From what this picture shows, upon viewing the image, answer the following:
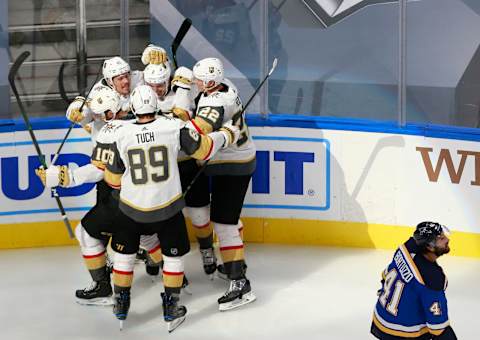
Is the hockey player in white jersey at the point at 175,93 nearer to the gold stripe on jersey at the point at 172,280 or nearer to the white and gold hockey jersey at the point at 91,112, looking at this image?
the white and gold hockey jersey at the point at 91,112

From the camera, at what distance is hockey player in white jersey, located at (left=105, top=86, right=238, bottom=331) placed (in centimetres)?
510

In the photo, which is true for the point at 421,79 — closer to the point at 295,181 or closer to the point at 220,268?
the point at 295,181

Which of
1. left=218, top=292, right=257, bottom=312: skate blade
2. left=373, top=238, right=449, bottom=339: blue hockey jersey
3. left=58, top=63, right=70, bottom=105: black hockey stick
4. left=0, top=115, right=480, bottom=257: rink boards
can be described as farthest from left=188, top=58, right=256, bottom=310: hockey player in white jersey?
left=373, top=238, right=449, bottom=339: blue hockey jersey

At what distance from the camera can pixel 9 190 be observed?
652cm

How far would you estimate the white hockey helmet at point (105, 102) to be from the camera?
548 centimetres

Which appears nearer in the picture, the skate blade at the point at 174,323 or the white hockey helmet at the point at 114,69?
the skate blade at the point at 174,323

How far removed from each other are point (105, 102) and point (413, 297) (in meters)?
1.90

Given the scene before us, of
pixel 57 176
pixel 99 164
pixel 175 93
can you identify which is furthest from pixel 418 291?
pixel 175 93

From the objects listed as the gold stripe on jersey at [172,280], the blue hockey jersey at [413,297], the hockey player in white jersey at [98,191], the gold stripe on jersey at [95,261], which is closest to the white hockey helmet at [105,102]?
the hockey player in white jersey at [98,191]

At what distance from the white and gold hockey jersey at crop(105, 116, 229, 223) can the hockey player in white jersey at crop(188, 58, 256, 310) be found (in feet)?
1.15

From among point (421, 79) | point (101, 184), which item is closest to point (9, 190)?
point (101, 184)

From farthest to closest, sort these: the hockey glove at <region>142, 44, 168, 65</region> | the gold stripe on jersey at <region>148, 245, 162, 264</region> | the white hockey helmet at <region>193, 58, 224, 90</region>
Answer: the hockey glove at <region>142, 44, 168, 65</region>
the gold stripe on jersey at <region>148, 245, 162, 264</region>
the white hockey helmet at <region>193, 58, 224, 90</region>

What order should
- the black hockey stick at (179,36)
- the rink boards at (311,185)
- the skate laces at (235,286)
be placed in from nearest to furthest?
1. the skate laces at (235,286)
2. the rink boards at (311,185)
3. the black hockey stick at (179,36)

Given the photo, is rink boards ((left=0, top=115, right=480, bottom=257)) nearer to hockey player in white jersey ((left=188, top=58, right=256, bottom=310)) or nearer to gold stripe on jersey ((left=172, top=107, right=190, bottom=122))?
hockey player in white jersey ((left=188, top=58, right=256, bottom=310))
